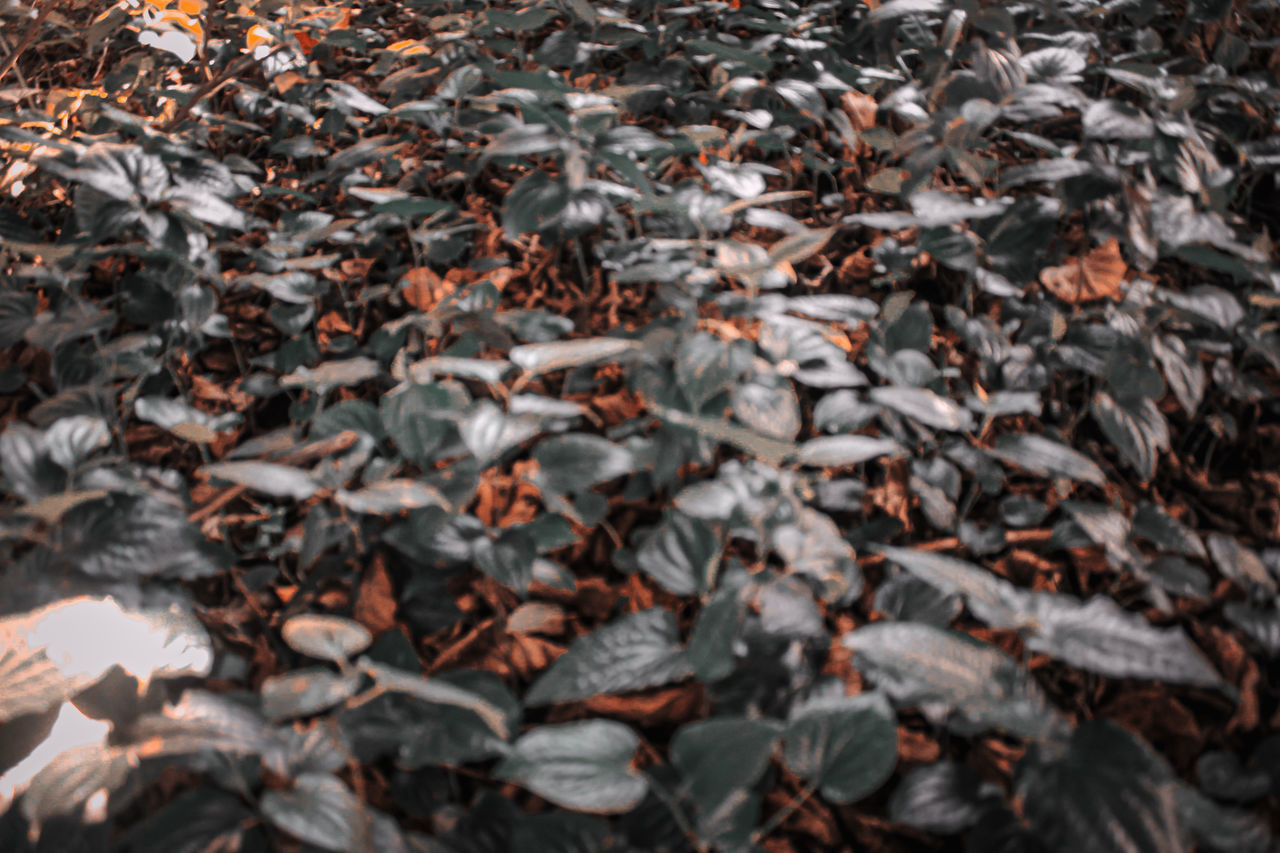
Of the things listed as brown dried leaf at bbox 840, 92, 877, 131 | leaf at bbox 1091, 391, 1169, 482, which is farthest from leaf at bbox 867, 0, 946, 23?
leaf at bbox 1091, 391, 1169, 482

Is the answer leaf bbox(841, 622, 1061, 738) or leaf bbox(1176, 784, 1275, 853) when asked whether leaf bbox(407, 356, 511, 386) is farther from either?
leaf bbox(1176, 784, 1275, 853)

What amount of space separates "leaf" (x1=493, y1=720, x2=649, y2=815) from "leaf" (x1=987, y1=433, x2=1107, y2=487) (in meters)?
0.62

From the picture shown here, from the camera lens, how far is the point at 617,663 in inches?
28.0

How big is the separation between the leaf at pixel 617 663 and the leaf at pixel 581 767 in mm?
48

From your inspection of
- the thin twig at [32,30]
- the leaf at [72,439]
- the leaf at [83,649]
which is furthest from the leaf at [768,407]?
the thin twig at [32,30]

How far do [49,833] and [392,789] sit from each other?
273 mm

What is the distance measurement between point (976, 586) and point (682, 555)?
0.29 meters

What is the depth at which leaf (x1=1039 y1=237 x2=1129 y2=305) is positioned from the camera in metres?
1.23

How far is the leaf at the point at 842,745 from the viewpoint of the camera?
61cm

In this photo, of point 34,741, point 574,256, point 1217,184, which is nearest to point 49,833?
point 34,741

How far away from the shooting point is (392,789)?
724mm

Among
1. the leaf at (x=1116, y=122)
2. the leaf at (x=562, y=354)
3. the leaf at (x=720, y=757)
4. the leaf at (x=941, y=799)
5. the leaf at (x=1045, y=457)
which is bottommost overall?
the leaf at (x=941, y=799)

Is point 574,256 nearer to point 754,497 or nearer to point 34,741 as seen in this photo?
point 754,497

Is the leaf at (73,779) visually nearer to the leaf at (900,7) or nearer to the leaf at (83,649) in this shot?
the leaf at (83,649)
